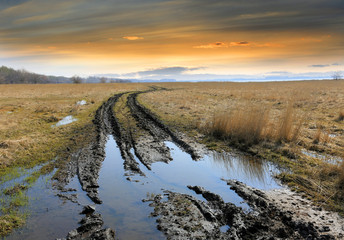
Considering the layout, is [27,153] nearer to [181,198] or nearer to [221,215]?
[181,198]

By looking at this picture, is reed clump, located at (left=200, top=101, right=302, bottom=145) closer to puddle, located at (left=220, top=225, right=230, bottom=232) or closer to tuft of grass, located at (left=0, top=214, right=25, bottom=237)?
puddle, located at (left=220, top=225, right=230, bottom=232)

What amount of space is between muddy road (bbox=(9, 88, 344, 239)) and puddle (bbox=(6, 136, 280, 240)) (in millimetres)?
21

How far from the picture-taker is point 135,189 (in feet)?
18.0

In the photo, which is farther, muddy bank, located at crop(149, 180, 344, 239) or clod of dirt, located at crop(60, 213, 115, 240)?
muddy bank, located at crop(149, 180, 344, 239)

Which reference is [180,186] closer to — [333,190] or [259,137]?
[333,190]

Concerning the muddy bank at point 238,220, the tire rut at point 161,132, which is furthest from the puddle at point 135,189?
the tire rut at point 161,132

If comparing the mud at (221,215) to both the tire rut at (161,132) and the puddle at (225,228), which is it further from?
the tire rut at (161,132)

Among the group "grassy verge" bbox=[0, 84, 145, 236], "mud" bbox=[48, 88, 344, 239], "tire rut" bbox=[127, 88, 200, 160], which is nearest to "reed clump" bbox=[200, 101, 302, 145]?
"tire rut" bbox=[127, 88, 200, 160]

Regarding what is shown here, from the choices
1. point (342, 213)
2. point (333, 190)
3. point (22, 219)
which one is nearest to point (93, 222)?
point (22, 219)

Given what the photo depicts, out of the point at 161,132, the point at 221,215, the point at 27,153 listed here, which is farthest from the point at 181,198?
the point at 27,153

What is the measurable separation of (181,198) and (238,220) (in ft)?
4.32

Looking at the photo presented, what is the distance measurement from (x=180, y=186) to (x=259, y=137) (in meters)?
4.60

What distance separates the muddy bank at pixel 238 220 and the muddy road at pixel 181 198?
0.02 meters

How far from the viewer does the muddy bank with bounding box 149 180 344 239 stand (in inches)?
153
